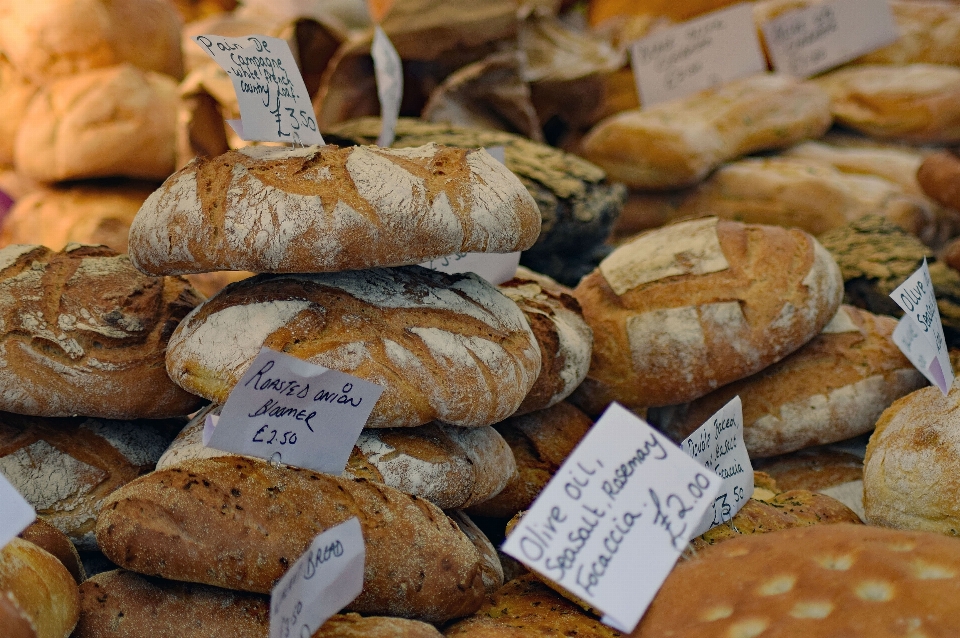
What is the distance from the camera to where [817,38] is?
338 cm

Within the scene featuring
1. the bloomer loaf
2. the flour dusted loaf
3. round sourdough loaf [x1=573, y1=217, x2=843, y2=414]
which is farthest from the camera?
round sourdough loaf [x1=573, y1=217, x2=843, y2=414]

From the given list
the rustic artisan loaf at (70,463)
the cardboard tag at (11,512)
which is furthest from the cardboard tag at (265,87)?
the cardboard tag at (11,512)

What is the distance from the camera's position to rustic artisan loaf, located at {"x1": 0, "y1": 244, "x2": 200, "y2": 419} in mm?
1336

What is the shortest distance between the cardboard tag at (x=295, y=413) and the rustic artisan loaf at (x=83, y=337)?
36cm

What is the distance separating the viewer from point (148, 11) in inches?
111

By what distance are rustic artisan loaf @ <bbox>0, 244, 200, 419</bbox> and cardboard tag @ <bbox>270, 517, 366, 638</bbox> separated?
55 centimetres

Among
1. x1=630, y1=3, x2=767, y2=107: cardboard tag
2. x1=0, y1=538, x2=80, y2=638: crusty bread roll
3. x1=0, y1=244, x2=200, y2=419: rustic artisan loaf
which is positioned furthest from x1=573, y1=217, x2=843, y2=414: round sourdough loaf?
x1=630, y1=3, x2=767, y2=107: cardboard tag

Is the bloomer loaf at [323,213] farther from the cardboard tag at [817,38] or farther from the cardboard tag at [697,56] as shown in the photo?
the cardboard tag at [817,38]

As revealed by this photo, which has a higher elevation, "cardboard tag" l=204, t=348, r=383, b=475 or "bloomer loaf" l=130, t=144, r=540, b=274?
"bloomer loaf" l=130, t=144, r=540, b=274

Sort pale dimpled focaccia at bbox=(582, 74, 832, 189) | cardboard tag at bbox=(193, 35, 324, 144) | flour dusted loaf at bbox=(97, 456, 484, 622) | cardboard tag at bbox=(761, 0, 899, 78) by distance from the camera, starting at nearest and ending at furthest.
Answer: flour dusted loaf at bbox=(97, 456, 484, 622) → cardboard tag at bbox=(193, 35, 324, 144) → pale dimpled focaccia at bbox=(582, 74, 832, 189) → cardboard tag at bbox=(761, 0, 899, 78)

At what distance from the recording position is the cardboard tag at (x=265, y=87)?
1.45m

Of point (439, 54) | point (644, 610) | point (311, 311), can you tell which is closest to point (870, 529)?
point (644, 610)

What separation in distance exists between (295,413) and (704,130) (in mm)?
2178

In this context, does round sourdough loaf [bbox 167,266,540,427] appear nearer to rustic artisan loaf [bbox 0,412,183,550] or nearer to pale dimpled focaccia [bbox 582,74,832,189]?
rustic artisan loaf [bbox 0,412,183,550]
